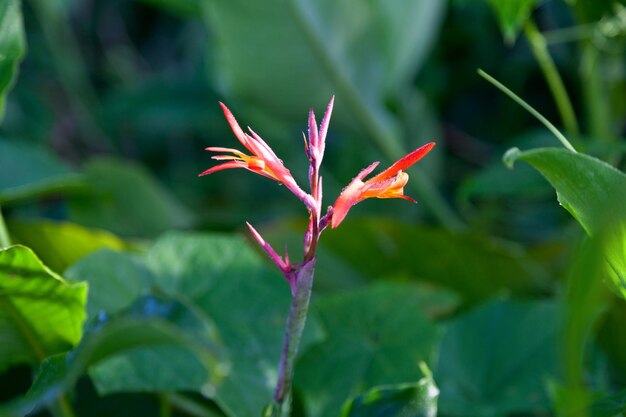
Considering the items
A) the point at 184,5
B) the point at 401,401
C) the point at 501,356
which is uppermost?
the point at 184,5

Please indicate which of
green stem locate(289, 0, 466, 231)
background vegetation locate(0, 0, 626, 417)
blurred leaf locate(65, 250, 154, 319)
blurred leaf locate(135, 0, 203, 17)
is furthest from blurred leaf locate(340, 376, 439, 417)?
blurred leaf locate(135, 0, 203, 17)

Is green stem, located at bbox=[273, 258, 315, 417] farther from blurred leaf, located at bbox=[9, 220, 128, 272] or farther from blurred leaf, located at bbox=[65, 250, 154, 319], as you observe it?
blurred leaf, located at bbox=[9, 220, 128, 272]

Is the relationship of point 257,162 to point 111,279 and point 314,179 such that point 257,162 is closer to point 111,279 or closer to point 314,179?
point 314,179

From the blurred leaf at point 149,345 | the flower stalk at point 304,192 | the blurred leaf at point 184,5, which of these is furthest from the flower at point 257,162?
the blurred leaf at point 184,5

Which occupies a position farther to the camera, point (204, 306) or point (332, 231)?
point (332, 231)

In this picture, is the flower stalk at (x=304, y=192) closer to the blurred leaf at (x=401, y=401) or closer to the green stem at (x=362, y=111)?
the blurred leaf at (x=401, y=401)

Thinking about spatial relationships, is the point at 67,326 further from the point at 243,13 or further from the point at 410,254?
the point at 243,13

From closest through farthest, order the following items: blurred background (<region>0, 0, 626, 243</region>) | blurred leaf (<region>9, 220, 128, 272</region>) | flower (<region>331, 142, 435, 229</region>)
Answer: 1. flower (<region>331, 142, 435, 229</region>)
2. blurred leaf (<region>9, 220, 128, 272</region>)
3. blurred background (<region>0, 0, 626, 243</region>)

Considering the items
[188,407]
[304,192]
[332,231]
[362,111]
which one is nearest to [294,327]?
[304,192]
